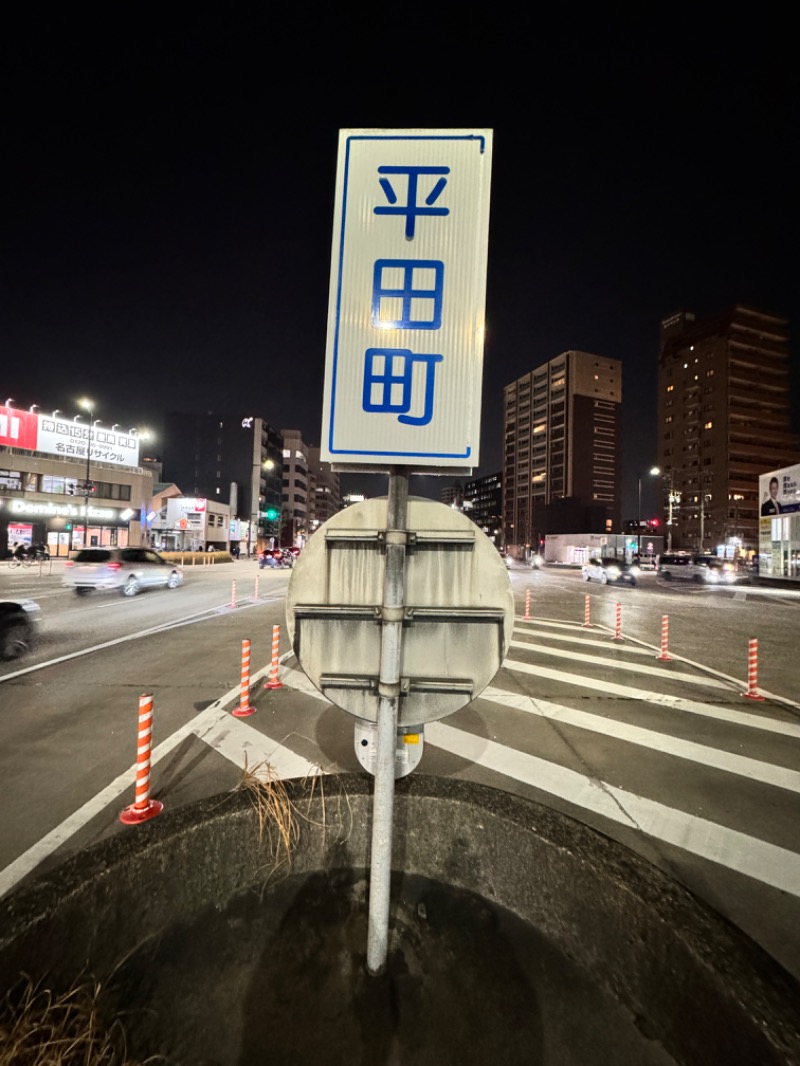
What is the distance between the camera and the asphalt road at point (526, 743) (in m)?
3.68

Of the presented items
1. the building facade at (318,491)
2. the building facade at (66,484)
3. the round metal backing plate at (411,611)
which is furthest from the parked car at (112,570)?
the building facade at (318,491)

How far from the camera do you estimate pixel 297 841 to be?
2715mm

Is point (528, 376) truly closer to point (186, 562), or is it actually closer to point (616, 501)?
point (616, 501)

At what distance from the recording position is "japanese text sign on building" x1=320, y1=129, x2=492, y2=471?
218 cm

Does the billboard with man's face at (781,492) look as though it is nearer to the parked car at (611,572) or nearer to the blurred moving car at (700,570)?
the blurred moving car at (700,570)

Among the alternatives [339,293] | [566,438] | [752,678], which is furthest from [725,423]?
[339,293]

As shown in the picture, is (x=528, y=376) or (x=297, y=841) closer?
(x=297, y=841)

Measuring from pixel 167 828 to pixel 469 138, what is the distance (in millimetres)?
3915

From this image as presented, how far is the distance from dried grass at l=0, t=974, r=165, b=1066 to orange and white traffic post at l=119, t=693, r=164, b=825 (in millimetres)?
2258

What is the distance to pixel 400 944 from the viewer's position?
2.40m

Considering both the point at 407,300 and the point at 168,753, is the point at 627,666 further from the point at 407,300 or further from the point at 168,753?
the point at 407,300

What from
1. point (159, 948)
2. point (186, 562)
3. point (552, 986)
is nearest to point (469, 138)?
point (552, 986)

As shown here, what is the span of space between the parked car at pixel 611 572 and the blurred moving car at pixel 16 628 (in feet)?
98.6

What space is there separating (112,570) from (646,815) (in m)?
20.6
